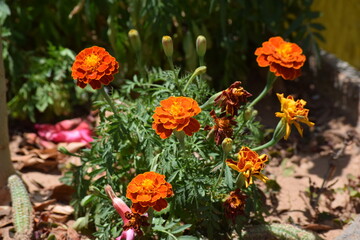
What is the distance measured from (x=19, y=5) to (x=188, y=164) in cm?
184

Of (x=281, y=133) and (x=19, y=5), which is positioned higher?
(x=19, y=5)

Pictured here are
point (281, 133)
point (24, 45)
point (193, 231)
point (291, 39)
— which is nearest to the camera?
point (281, 133)

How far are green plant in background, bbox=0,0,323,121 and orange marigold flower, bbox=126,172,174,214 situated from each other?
1370 millimetres

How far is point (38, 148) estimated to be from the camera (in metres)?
3.53

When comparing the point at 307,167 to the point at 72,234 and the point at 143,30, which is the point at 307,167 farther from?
the point at 72,234

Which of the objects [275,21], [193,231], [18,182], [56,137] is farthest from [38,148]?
[275,21]

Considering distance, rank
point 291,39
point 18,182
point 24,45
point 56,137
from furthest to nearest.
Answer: point 291,39 < point 24,45 < point 56,137 < point 18,182

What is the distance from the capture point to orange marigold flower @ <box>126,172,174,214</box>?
6.77ft

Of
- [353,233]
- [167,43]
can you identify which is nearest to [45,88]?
[167,43]

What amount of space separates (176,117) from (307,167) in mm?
1626

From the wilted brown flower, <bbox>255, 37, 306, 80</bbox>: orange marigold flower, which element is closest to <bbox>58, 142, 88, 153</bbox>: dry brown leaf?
the wilted brown flower

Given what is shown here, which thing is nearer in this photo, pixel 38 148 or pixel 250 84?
pixel 38 148

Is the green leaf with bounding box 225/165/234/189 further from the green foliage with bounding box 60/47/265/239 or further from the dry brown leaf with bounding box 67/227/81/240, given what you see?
the dry brown leaf with bounding box 67/227/81/240

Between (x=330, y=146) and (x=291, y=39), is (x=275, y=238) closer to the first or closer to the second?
(x=330, y=146)
